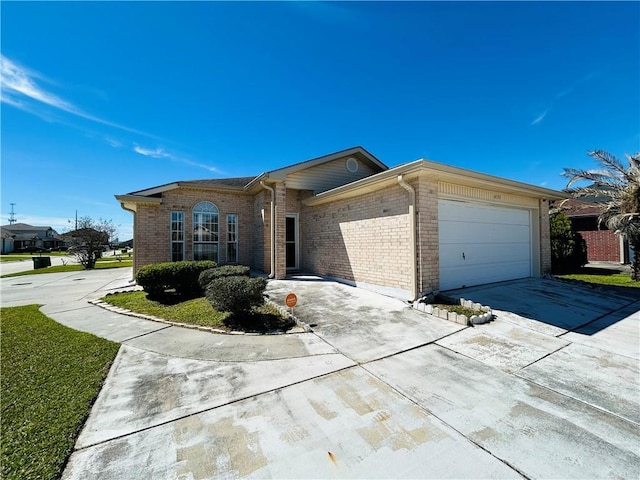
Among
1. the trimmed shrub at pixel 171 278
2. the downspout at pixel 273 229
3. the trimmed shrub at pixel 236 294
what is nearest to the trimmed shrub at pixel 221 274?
the trimmed shrub at pixel 171 278

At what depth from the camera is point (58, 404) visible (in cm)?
282

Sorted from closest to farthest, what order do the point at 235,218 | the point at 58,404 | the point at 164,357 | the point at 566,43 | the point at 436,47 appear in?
1. the point at 58,404
2. the point at 164,357
3. the point at 566,43
4. the point at 436,47
5. the point at 235,218

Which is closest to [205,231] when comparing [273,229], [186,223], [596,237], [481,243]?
[186,223]

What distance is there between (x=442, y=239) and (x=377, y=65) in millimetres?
7078

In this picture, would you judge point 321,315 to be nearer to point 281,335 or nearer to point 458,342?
point 281,335

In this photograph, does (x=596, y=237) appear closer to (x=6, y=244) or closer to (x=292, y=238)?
(x=292, y=238)

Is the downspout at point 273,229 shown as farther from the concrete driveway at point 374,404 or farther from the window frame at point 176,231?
the concrete driveway at point 374,404

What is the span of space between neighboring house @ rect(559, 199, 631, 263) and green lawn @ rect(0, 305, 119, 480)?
21767mm

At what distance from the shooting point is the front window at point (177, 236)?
11.2m

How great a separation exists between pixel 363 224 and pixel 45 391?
288 inches

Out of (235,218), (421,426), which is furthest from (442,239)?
(235,218)

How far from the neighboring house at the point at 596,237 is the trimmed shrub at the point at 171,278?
66.4ft

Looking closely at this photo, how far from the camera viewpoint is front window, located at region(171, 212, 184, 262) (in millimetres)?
11234

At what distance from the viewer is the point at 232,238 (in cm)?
1229
